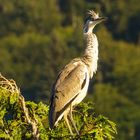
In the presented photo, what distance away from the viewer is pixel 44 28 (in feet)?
334

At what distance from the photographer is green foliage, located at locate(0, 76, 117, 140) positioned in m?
13.3

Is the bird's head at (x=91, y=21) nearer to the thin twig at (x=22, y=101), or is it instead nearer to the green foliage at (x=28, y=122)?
the green foliage at (x=28, y=122)

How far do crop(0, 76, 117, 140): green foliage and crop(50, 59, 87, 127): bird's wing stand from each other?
0.54 metres

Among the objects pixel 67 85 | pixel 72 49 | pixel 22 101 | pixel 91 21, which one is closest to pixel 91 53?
pixel 91 21

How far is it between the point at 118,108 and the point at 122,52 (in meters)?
17.6

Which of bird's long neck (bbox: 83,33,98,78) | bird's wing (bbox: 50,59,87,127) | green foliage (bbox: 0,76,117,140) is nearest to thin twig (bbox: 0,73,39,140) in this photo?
green foliage (bbox: 0,76,117,140)

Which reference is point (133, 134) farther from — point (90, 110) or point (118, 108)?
point (90, 110)

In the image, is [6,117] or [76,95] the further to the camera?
[76,95]

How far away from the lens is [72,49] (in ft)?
283

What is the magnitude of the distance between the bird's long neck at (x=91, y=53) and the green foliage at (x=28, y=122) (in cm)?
164

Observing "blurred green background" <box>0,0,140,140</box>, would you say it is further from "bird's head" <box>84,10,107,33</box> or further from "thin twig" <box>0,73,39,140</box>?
"thin twig" <box>0,73,39,140</box>

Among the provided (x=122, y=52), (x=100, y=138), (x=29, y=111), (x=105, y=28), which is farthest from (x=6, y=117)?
(x=105, y=28)

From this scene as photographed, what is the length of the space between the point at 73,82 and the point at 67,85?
23 centimetres

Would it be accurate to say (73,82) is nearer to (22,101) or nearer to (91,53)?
(91,53)
